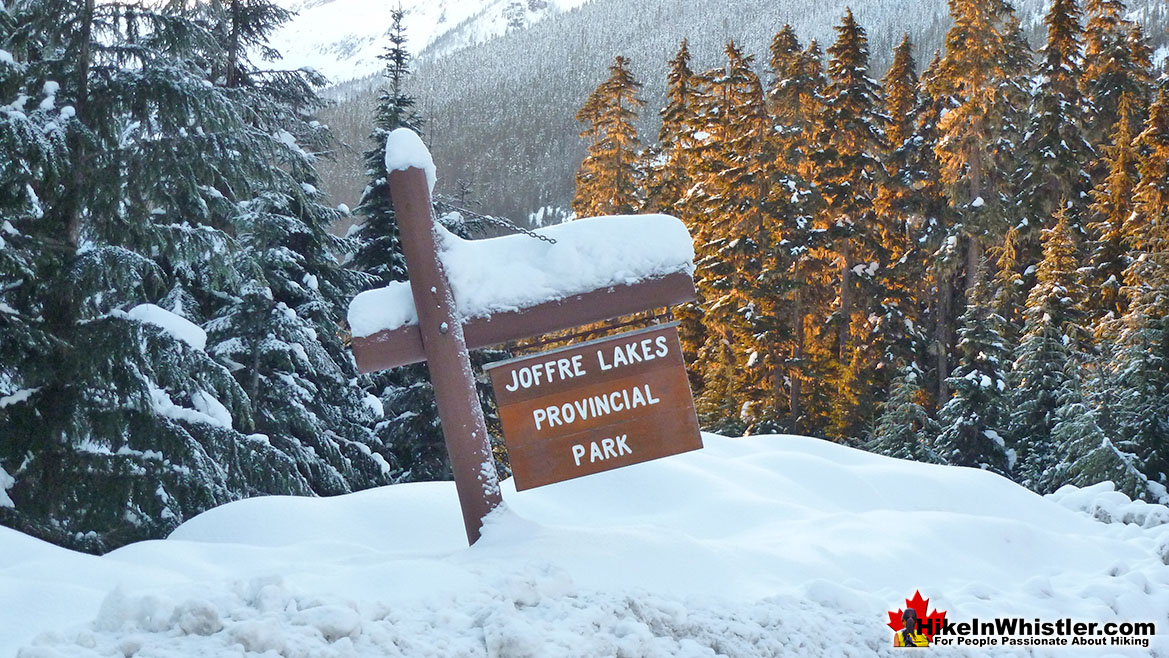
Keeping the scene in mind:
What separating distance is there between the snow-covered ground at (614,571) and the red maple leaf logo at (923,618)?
0.08m

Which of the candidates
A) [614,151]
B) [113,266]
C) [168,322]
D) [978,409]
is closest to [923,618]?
[168,322]

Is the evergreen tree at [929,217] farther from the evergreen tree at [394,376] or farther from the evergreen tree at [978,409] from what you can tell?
the evergreen tree at [394,376]

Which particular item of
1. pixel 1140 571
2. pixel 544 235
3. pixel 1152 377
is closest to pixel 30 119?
pixel 544 235

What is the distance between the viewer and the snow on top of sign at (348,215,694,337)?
5445 millimetres

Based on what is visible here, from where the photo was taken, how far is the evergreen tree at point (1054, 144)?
1142 inches

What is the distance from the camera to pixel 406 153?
545cm

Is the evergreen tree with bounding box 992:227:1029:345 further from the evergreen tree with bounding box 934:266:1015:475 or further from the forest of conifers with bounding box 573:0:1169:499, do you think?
the evergreen tree with bounding box 934:266:1015:475

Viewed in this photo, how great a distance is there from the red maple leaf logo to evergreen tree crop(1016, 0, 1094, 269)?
88.0 ft

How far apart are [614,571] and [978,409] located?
20127mm

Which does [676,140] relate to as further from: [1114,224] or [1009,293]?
[1114,224]

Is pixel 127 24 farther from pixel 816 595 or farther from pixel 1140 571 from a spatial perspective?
pixel 1140 571

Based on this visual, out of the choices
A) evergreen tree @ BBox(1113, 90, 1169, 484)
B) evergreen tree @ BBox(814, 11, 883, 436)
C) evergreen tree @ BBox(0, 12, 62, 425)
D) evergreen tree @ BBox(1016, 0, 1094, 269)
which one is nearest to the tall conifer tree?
evergreen tree @ BBox(814, 11, 883, 436)

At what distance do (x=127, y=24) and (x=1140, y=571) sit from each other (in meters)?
9.48

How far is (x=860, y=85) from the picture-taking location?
2795cm
